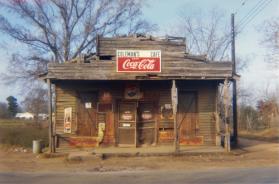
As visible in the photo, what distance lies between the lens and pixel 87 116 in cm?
2475

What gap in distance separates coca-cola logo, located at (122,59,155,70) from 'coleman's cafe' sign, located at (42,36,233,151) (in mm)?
468

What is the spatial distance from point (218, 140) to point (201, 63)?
14.1 ft

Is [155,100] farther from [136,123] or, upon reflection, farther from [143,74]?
[143,74]

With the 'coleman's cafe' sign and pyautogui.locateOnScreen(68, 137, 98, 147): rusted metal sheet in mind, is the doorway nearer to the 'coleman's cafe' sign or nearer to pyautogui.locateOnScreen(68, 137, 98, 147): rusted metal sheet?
the 'coleman's cafe' sign

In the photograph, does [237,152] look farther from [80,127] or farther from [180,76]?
[80,127]

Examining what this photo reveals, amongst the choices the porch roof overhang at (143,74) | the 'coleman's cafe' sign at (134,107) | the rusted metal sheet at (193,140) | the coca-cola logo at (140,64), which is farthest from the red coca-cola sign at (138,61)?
the rusted metal sheet at (193,140)

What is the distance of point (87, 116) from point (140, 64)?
3914 mm

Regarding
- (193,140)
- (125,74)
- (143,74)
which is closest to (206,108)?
(193,140)

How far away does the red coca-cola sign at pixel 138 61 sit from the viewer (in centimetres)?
2302

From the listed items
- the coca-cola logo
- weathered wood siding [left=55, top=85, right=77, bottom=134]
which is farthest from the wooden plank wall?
weathered wood siding [left=55, top=85, right=77, bottom=134]

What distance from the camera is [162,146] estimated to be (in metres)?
24.9

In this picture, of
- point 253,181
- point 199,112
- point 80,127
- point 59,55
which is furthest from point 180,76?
point 59,55

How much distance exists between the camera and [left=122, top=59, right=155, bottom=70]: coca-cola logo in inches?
906

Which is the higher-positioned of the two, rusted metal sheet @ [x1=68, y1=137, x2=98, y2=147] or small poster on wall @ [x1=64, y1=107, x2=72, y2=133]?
small poster on wall @ [x1=64, y1=107, x2=72, y2=133]
